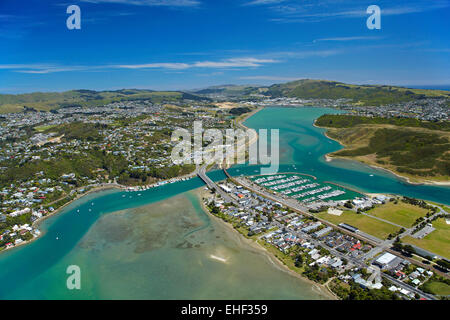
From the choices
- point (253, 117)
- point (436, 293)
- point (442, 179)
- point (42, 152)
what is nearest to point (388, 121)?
point (442, 179)

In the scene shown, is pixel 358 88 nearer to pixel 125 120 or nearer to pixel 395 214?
pixel 125 120

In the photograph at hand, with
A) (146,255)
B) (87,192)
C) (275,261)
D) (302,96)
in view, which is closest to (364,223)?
(275,261)

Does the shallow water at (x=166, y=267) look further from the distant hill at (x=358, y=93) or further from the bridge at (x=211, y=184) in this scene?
the distant hill at (x=358, y=93)

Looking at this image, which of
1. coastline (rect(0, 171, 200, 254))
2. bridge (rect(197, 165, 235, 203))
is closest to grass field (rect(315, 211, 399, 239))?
bridge (rect(197, 165, 235, 203))

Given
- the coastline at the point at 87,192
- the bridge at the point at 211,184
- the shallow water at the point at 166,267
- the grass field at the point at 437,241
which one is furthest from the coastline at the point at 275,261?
the coastline at the point at 87,192

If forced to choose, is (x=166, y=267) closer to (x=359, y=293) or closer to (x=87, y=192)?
(x=359, y=293)

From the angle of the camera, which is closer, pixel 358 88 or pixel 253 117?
pixel 253 117
